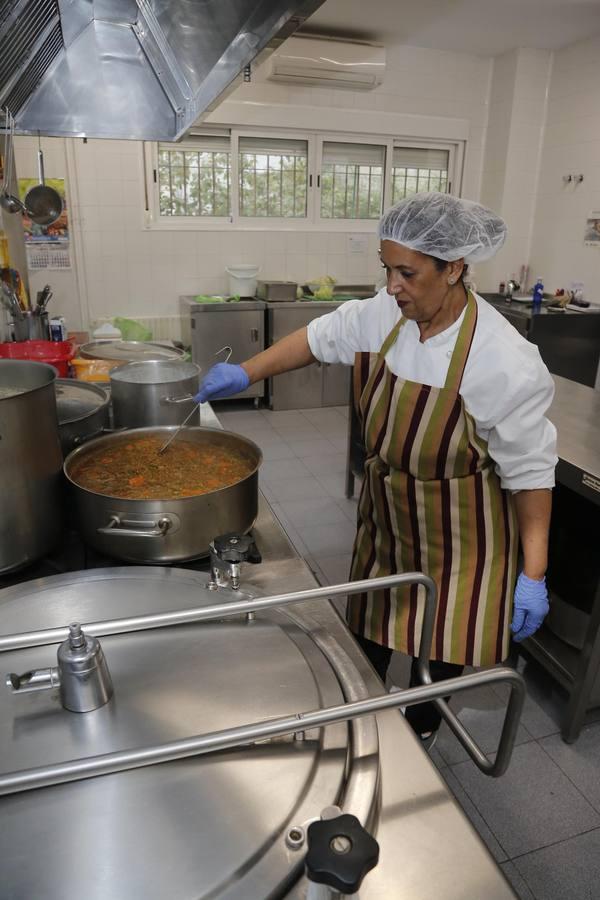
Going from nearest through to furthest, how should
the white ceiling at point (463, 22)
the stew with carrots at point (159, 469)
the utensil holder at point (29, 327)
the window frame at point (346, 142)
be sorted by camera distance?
the stew with carrots at point (159, 469)
the utensil holder at point (29, 327)
the white ceiling at point (463, 22)
the window frame at point (346, 142)

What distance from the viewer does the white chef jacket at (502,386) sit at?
1.36 m

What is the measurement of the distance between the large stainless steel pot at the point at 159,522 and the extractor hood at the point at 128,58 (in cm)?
86

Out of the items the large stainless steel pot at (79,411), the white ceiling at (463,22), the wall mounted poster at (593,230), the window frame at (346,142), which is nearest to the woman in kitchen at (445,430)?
the large stainless steel pot at (79,411)

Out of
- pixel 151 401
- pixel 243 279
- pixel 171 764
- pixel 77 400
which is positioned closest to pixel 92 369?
pixel 77 400

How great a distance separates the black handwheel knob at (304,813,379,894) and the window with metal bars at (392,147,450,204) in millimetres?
5991

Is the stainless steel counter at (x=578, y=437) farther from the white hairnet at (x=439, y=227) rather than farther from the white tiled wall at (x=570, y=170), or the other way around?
the white tiled wall at (x=570, y=170)

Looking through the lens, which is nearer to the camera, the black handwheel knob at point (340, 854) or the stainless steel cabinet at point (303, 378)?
the black handwheel knob at point (340, 854)

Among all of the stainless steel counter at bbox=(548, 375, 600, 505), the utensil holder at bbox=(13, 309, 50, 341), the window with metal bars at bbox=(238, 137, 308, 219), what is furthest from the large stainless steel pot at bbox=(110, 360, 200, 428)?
the window with metal bars at bbox=(238, 137, 308, 219)

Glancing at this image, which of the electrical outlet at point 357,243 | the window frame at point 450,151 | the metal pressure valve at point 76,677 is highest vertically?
the window frame at point 450,151

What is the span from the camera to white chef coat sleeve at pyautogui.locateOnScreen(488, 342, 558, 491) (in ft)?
4.42

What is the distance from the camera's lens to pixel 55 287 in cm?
506

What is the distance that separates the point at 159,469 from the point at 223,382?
314 millimetres

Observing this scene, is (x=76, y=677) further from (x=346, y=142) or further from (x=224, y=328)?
(x=346, y=142)

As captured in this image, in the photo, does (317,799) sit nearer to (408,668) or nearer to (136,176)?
(408,668)
